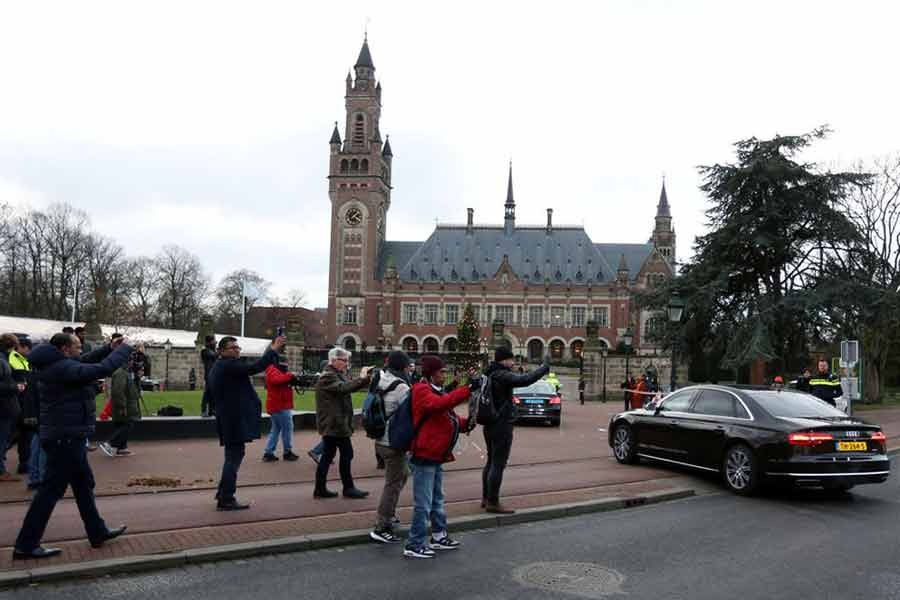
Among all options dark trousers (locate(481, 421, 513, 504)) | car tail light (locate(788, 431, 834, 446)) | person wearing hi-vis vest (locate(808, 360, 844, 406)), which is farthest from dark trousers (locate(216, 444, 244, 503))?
person wearing hi-vis vest (locate(808, 360, 844, 406))

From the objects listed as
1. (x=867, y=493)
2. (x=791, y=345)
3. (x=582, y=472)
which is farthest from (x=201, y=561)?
(x=791, y=345)

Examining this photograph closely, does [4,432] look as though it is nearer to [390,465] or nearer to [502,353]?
[390,465]

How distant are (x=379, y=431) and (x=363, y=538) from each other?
109 centimetres

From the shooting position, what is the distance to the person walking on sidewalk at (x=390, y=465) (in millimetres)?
7484

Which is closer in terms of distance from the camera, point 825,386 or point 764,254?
point 825,386

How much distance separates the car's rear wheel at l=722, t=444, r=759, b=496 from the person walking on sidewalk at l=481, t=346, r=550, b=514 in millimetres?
3805

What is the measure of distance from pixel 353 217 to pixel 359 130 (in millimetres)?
9317

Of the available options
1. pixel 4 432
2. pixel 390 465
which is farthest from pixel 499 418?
pixel 4 432

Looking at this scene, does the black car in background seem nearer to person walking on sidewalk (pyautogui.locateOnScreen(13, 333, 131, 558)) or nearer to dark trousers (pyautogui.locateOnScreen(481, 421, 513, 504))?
dark trousers (pyautogui.locateOnScreen(481, 421, 513, 504))

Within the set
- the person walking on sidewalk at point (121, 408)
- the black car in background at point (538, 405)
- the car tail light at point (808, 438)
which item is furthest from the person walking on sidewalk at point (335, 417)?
the black car in background at point (538, 405)

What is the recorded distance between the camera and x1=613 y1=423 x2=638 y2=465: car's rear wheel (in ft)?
44.1

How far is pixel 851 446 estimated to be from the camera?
10297 millimetres

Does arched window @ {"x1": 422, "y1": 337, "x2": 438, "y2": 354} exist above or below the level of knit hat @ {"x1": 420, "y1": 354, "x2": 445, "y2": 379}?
above

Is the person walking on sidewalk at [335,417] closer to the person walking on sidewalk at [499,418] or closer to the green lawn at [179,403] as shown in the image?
the person walking on sidewalk at [499,418]
